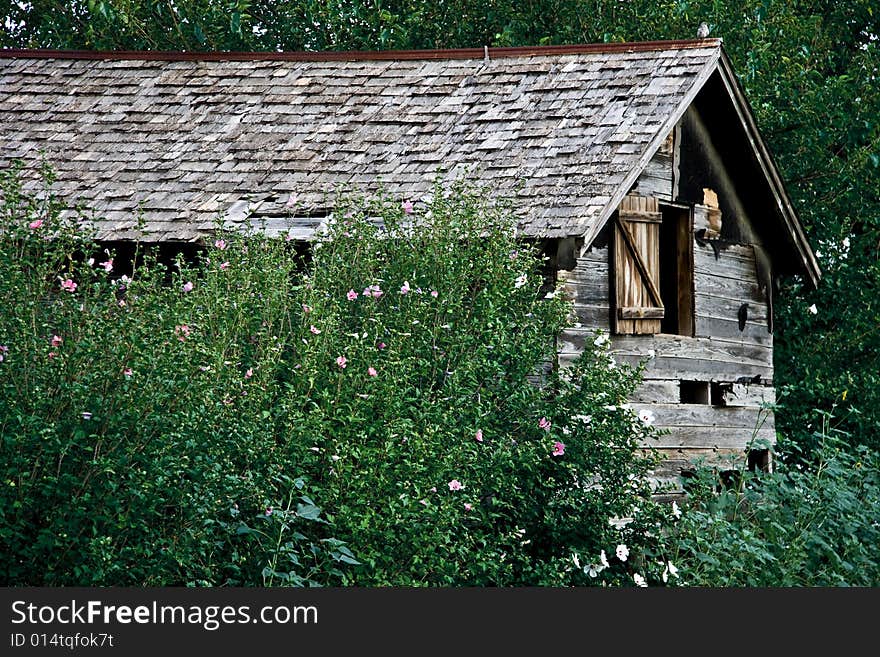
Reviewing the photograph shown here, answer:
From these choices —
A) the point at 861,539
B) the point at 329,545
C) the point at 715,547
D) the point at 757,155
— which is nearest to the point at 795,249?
the point at 757,155

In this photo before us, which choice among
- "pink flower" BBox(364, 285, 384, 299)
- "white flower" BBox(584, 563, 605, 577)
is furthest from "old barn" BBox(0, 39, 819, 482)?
"white flower" BBox(584, 563, 605, 577)

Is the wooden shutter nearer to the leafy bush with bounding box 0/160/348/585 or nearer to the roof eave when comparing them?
the roof eave

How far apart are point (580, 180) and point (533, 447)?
3.16 metres

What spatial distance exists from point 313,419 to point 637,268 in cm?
544

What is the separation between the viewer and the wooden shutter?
10922 mm

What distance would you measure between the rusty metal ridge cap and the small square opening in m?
3.39

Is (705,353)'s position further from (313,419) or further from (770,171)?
(313,419)

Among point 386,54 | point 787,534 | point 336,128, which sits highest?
point 386,54

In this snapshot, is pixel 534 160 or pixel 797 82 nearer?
pixel 534 160

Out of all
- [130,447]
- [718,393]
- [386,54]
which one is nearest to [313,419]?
[130,447]

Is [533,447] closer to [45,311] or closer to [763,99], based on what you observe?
[45,311]

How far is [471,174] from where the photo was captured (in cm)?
1068

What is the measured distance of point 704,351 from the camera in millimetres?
12250

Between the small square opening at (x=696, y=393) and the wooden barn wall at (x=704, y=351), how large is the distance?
82mm
